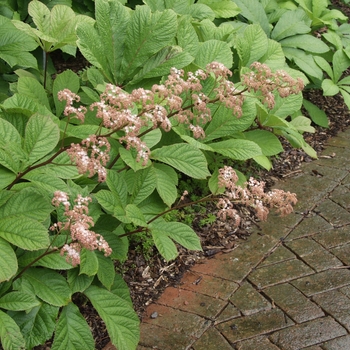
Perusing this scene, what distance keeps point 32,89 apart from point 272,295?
1.47 meters

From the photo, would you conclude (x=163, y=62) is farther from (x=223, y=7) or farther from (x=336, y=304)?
(x=336, y=304)

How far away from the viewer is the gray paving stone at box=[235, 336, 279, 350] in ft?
7.25

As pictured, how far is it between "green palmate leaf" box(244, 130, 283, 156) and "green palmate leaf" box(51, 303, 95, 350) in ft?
4.92

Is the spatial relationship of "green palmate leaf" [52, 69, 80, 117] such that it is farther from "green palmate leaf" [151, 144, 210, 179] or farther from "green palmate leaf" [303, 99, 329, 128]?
"green palmate leaf" [303, 99, 329, 128]

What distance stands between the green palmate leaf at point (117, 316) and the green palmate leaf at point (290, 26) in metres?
2.47

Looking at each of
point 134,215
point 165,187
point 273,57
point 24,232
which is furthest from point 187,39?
point 24,232

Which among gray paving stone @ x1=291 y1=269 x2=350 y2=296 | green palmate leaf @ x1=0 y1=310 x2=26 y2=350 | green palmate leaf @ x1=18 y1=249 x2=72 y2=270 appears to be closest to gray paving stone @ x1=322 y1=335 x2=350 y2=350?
gray paving stone @ x1=291 y1=269 x2=350 y2=296

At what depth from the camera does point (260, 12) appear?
155 inches

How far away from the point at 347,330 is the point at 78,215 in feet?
4.20

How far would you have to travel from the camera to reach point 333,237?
116 inches

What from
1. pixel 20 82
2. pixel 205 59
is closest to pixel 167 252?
pixel 20 82

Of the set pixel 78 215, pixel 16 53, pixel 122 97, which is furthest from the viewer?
pixel 16 53

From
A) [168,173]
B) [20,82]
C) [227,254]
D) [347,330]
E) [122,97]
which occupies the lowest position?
[227,254]

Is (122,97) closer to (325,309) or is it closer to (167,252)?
(167,252)
